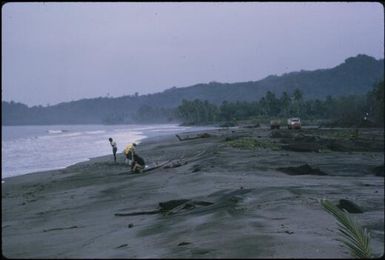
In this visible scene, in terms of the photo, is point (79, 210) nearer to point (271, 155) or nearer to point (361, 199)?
point (361, 199)

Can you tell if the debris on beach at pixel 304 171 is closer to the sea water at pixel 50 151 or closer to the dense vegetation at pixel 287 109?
the sea water at pixel 50 151

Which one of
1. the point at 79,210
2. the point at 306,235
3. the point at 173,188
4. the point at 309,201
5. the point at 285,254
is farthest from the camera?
the point at 173,188

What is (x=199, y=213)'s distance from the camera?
7391 millimetres

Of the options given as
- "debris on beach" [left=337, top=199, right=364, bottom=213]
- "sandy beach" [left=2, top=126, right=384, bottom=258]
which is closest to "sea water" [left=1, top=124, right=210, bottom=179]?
"sandy beach" [left=2, top=126, right=384, bottom=258]

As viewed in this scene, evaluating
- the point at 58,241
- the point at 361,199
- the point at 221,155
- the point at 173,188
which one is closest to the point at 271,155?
the point at 221,155

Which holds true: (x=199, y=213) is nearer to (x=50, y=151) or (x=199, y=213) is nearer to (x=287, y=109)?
(x=50, y=151)

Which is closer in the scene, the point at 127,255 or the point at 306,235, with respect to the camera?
the point at 127,255

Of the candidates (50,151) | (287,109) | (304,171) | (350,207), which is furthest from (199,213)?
(287,109)

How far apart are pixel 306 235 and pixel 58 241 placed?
3.74 meters

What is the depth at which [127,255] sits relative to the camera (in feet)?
14.8

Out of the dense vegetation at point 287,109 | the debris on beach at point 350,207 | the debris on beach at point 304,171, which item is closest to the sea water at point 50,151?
the debris on beach at point 350,207

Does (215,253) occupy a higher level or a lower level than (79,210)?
higher

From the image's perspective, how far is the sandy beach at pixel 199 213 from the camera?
15.8ft

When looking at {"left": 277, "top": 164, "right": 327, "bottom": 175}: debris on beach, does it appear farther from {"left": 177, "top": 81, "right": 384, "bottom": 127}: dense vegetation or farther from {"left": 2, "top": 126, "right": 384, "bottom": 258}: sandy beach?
{"left": 177, "top": 81, "right": 384, "bottom": 127}: dense vegetation
